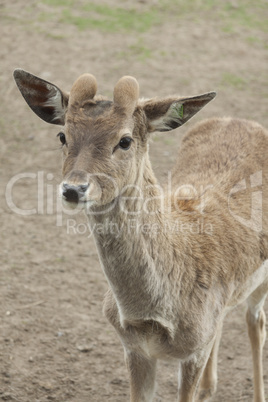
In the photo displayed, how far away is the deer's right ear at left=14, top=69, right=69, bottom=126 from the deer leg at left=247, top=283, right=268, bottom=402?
2385 mm

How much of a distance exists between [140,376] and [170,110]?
2.05m

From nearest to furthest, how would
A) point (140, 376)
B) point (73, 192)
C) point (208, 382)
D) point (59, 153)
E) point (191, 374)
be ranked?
point (73, 192)
point (191, 374)
point (140, 376)
point (208, 382)
point (59, 153)

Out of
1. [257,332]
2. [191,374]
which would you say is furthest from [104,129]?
[257,332]

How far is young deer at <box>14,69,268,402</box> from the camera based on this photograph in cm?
414

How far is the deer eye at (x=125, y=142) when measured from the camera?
4.19 metres

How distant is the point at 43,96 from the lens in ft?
15.4

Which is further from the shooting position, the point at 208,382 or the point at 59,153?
the point at 59,153

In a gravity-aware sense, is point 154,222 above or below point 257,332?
above

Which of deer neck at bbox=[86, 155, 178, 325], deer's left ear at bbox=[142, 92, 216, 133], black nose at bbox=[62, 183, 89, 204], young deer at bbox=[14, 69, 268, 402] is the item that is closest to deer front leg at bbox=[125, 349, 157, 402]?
young deer at bbox=[14, 69, 268, 402]

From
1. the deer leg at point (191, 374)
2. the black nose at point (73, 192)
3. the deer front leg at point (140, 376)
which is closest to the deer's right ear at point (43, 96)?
the black nose at point (73, 192)

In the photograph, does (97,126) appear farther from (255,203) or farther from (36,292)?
(36,292)

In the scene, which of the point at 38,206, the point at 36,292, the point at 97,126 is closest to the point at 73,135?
the point at 97,126

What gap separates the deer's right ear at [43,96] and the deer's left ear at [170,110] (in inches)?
24.2

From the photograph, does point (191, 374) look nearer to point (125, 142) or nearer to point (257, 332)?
point (257, 332)
